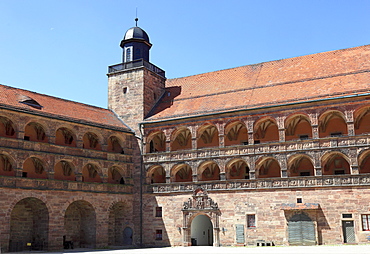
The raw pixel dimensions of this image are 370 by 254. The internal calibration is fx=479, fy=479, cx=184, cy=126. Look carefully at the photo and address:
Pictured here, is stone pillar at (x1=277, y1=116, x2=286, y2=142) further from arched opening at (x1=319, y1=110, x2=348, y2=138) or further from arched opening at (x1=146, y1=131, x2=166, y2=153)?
arched opening at (x1=146, y1=131, x2=166, y2=153)

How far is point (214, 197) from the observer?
121ft

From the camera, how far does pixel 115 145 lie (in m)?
41.5

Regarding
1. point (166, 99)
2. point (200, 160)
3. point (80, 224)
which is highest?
point (166, 99)

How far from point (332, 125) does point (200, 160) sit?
10.5 metres

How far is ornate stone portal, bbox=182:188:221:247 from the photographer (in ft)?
120

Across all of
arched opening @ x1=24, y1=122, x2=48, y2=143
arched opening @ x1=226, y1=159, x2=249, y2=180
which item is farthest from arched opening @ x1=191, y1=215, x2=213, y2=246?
arched opening @ x1=24, y1=122, x2=48, y2=143

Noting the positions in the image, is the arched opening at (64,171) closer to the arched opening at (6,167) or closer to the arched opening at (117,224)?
the arched opening at (6,167)

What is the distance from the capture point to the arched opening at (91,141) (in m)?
39.6

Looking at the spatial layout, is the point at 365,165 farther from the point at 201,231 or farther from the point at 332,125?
the point at 201,231

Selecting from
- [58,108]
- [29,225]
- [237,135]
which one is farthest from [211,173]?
[29,225]

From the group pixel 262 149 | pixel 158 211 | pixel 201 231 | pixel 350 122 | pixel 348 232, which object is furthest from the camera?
pixel 201 231

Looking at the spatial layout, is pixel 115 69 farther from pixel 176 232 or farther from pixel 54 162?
pixel 176 232

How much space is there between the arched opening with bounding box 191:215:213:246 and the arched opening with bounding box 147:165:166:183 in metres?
4.93

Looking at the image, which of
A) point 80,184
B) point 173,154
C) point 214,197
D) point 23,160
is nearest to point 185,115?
point 173,154
